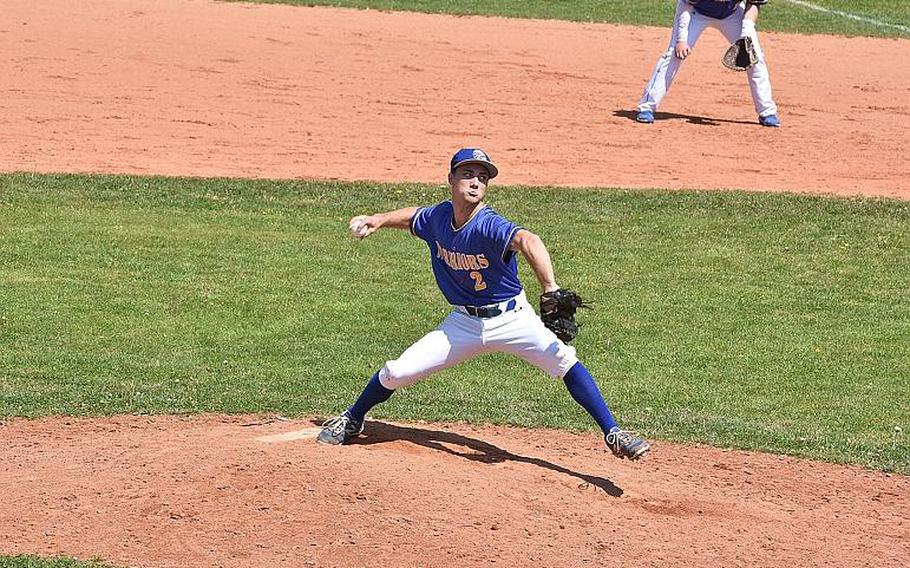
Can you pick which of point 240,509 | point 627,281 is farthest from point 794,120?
point 240,509

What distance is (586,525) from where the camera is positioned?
684 cm

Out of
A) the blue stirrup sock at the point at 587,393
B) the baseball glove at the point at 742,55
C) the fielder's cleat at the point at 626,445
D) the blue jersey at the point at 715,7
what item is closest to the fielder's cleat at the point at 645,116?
the baseball glove at the point at 742,55

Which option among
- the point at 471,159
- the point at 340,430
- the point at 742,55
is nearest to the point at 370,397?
the point at 340,430

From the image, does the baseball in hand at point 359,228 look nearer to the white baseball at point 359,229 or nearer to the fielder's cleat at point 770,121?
the white baseball at point 359,229

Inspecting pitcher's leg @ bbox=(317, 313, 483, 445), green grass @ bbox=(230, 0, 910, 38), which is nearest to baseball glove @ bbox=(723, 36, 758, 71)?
green grass @ bbox=(230, 0, 910, 38)

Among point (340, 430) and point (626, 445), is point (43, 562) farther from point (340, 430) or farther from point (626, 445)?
point (626, 445)

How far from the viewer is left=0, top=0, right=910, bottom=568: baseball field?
22.4 feet

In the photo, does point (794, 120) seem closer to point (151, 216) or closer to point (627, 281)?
point (627, 281)

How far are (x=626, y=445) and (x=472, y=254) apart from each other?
1.26 m

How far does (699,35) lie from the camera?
55.8 feet

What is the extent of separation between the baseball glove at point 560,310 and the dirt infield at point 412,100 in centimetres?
833

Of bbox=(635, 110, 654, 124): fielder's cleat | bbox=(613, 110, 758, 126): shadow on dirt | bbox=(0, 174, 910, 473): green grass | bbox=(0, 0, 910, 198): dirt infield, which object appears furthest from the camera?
bbox=(613, 110, 758, 126): shadow on dirt

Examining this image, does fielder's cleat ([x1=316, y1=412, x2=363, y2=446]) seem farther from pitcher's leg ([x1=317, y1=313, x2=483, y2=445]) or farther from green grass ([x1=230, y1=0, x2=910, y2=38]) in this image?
Result: green grass ([x1=230, y1=0, x2=910, y2=38])

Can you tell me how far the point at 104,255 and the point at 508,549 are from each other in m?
6.90
